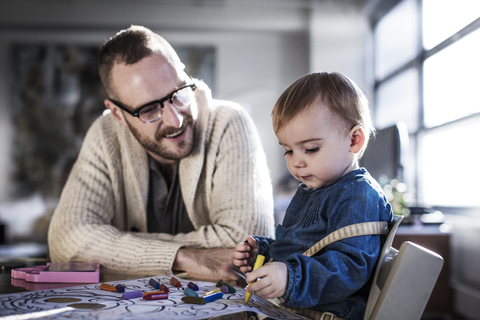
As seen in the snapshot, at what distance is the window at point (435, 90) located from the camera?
9.51ft

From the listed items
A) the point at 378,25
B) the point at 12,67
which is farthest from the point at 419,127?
the point at 12,67

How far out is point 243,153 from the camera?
120cm

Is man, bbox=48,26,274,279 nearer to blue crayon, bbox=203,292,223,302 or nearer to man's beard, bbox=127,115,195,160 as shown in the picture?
man's beard, bbox=127,115,195,160

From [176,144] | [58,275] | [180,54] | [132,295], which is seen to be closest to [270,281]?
[132,295]

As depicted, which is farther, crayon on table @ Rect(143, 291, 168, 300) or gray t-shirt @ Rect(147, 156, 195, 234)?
gray t-shirt @ Rect(147, 156, 195, 234)

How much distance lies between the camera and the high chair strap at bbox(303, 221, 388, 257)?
59 cm

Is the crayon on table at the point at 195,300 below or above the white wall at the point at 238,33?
below

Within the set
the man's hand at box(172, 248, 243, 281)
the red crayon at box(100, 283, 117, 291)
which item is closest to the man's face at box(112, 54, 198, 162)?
the man's hand at box(172, 248, 243, 281)

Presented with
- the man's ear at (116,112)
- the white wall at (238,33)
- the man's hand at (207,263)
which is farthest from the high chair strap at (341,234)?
the white wall at (238,33)

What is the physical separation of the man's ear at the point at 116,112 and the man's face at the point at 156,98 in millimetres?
55

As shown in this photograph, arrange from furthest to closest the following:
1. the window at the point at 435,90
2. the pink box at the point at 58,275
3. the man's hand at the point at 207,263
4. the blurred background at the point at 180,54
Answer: the blurred background at the point at 180,54 → the window at the point at 435,90 → the man's hand at the point at 207,263 → the pink box at the point at 58,275

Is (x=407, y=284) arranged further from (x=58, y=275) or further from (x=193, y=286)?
(x=58, y=275)

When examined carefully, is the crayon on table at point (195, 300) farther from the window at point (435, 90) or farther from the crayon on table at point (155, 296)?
the window at point (435, 90)

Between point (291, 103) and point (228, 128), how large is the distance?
57 cm
